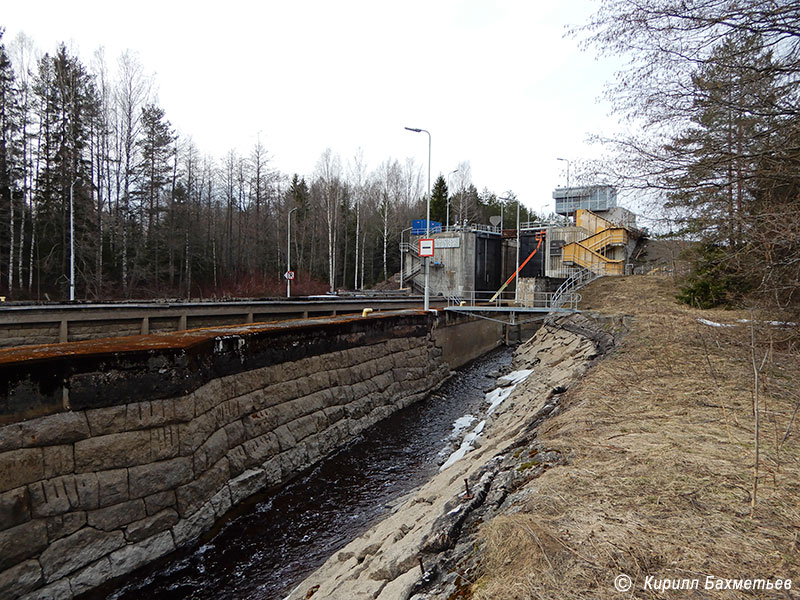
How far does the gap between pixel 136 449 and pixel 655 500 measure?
7.08 metres

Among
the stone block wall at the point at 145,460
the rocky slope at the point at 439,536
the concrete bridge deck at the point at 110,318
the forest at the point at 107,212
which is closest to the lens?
the rocky slope at the point at 439,536

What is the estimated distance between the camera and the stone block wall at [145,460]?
18.3 feet

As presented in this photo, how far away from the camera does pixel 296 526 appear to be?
7.57 meters

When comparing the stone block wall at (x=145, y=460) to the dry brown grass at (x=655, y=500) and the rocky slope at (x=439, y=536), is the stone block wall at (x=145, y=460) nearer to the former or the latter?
the rocky slope at (x=439, y=536)

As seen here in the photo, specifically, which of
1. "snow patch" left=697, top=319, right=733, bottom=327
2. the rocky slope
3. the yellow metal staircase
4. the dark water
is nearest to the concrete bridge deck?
the dark water

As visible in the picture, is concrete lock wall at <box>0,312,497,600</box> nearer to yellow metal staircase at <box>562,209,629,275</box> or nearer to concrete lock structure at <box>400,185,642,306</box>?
concrete lock structure at <box>400,185,642,306</box>

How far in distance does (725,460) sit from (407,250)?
37.8m

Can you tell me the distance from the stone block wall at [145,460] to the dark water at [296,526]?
1.05ft

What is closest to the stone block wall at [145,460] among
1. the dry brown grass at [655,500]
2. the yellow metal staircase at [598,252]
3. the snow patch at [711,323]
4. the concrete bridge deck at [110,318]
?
the concrete bridge deck at [110,318]

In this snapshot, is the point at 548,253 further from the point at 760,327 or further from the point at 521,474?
the point at 521,474

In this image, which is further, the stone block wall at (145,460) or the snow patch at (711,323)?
the snow patch at (711,323)

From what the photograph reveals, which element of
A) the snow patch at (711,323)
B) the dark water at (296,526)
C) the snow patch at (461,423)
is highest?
the snow patch at (711,323)

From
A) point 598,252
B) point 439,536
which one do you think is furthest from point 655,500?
point 598,252

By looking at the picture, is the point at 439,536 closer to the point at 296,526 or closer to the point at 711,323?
the point at 296,526
